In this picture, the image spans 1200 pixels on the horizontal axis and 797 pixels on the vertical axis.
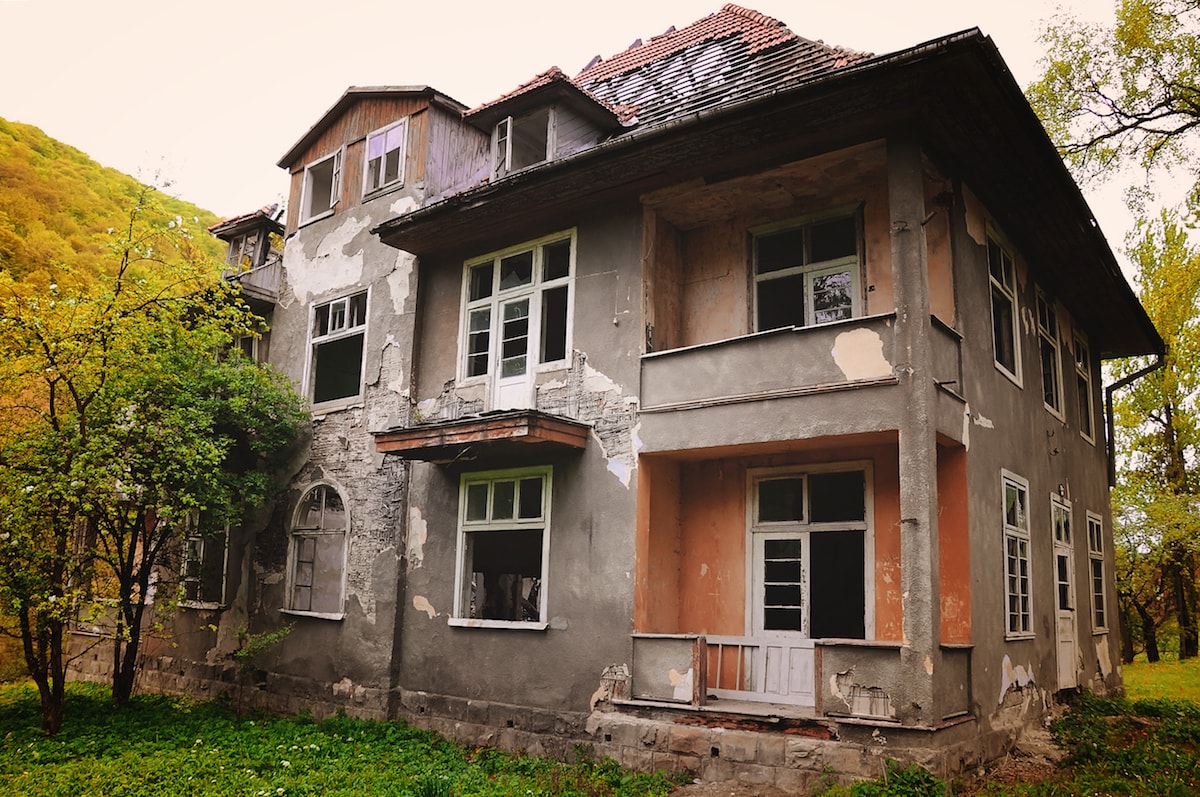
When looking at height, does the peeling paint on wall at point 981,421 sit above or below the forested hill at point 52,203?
below

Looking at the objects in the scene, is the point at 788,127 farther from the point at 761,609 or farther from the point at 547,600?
the point at 547,600

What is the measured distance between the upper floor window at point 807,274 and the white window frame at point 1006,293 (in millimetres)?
1959

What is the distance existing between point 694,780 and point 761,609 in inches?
84.3

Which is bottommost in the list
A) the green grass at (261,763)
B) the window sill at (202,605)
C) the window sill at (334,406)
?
the green grass at (261,763)

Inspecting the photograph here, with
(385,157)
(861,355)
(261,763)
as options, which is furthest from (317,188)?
(861,355)

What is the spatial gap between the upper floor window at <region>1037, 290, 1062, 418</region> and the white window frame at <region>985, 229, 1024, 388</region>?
5.24ft

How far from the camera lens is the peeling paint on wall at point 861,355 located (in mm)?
8656

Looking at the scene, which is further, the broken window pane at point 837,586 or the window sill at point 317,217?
the window sill at point 317,217

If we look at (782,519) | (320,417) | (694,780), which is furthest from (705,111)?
(320,417)

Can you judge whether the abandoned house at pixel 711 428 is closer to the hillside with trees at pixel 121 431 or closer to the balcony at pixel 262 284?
the hillside with trees at pixel 121 431

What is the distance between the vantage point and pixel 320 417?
14.1 m

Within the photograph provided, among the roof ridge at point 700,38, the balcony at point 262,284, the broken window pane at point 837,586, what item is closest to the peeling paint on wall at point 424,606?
the broken window pane at point 837,586

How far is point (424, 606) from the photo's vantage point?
39.0 feet

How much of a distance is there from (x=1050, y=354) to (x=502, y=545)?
8889 mm
